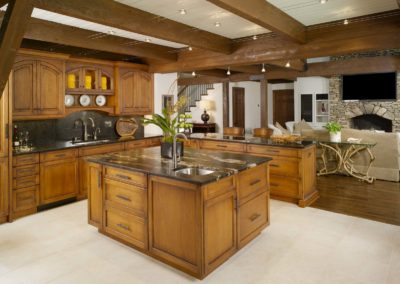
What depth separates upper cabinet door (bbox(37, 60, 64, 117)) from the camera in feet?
15.1

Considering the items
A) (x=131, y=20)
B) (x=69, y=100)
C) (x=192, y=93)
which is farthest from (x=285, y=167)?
(x=192, y=93)

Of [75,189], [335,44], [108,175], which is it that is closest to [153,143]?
[75,189]

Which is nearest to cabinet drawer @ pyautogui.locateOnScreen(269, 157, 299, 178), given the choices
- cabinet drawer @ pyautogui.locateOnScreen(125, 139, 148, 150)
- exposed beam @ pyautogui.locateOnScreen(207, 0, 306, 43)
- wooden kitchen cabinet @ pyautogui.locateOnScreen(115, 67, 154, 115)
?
exposed beam @ pyautogui.locateOnScreen(207, 0, 306, 43)

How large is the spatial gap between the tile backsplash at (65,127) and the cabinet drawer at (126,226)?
2391mm

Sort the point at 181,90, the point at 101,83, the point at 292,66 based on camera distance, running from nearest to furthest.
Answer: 1. the point at 101,83
2. the point at 292,66
3. the point at 181,90

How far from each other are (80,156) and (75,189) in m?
0.53

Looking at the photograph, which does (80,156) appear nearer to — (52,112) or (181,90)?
(52,112)

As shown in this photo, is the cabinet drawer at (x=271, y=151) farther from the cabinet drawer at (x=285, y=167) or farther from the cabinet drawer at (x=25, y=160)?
the cabinet drawer at (x=25, y=160)

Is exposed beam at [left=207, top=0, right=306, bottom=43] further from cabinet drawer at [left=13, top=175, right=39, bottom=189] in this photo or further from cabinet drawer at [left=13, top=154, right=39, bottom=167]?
cabinet drawer at [left=13, top=175, right=39, bottom=189]

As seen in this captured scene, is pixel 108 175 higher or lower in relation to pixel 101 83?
lower

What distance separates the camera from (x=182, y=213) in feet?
8.71

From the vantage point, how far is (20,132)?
473 centimetres

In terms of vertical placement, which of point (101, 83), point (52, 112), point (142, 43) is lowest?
point (52, 112)

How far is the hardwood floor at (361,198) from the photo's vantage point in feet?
13.5
